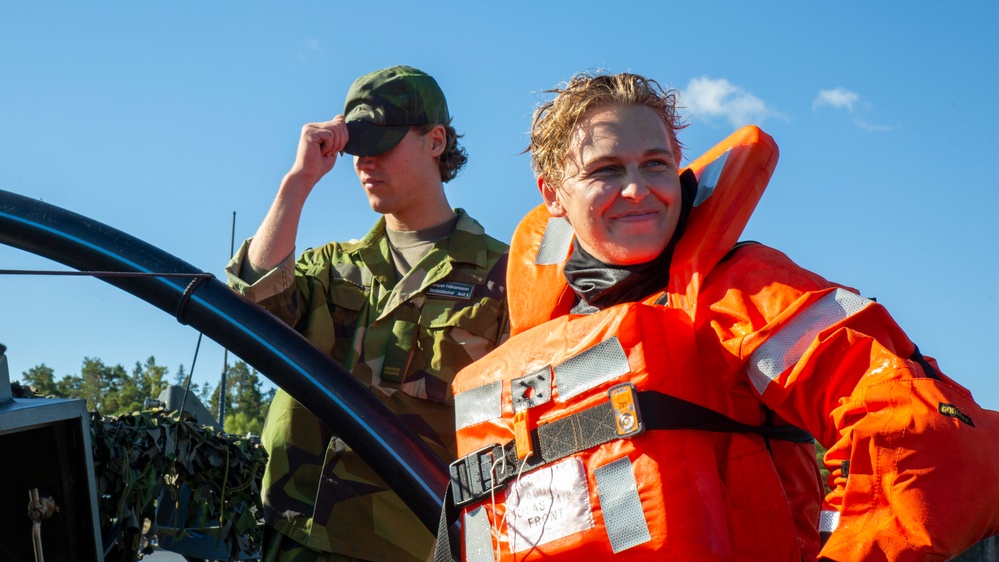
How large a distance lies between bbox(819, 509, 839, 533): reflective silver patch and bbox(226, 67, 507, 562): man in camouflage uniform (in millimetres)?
1640

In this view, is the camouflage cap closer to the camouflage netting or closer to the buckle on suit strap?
the camouflage netting

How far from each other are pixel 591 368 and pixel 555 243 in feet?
2.44

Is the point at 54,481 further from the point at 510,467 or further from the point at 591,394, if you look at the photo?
the point at 591,394

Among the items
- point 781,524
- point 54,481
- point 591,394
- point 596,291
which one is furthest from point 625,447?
point 54,481

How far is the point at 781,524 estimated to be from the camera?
77.0 inches

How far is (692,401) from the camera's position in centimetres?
201

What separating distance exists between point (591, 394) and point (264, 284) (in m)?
1.57

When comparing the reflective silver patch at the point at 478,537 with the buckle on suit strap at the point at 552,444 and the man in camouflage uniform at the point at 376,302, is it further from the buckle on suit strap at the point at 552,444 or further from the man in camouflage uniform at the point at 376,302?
the man in camouflage uniform at the point at 376,302

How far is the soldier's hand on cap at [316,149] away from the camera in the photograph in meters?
3.46

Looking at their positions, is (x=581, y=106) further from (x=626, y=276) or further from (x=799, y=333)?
(x=799, y=333)

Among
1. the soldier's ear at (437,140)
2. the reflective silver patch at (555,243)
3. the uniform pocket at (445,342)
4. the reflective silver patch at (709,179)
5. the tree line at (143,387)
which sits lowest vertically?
the reflective silver patch at (709,179)

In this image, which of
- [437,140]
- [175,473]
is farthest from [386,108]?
[175,473]

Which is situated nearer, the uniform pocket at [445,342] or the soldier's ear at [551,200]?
the soldier's ear at [551,200]

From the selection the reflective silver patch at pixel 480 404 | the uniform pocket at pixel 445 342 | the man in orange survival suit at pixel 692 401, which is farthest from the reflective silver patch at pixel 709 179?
the uniform pocket at pixel 445 342
